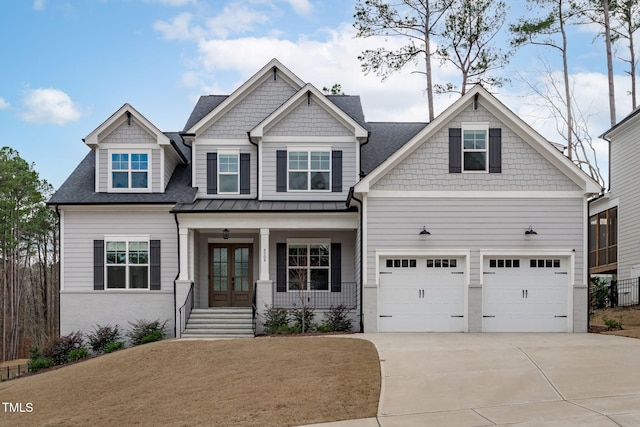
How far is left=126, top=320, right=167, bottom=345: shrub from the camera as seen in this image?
2019 cm

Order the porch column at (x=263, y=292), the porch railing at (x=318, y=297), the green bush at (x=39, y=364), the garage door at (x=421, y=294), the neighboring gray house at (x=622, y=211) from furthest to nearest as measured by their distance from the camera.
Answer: the neighboring gray house at (x=622, y=211) < the porch railing at (x=318, y=297) < the porch column at (x=263, y=292) < the green bush at (x=39, y=364) < the garage door at (x=421, y=294)

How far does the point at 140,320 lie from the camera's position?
21.0 meters

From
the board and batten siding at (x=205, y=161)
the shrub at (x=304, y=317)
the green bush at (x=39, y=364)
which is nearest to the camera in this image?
the green bush at (x=39, y=364)

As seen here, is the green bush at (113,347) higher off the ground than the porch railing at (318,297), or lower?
lower

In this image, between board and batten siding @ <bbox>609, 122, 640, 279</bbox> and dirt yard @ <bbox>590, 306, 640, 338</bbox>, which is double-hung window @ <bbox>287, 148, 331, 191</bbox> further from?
board and batten siding @ <bbox>609, 122, 640, 279</bbox>

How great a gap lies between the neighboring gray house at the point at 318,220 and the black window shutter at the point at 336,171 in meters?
0.07

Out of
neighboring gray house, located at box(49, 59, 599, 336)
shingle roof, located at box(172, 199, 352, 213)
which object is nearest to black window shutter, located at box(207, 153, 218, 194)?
neighboring gray house, located at box(49, 59, 599, 336)

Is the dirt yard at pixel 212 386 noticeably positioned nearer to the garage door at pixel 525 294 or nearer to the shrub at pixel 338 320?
the shrub at pixel 338 320

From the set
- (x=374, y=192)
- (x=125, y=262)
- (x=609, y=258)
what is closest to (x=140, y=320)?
(x=125, y=262)

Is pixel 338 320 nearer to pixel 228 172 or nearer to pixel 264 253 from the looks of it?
pixel 264 253

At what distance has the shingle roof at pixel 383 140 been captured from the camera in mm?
23458

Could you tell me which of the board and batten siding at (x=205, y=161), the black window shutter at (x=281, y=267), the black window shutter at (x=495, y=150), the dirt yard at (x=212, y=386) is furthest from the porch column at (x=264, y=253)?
the black window shutter at (x=495, y=150)

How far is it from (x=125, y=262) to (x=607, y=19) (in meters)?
25.9

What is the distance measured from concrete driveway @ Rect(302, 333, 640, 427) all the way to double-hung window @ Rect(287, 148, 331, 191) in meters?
6.41
